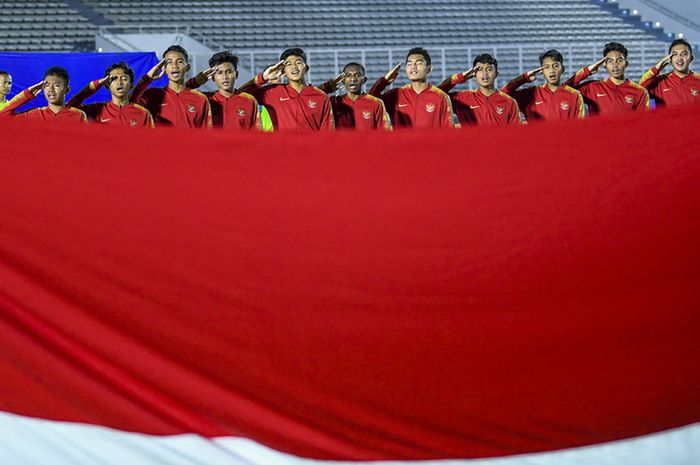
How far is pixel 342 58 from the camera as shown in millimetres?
13156

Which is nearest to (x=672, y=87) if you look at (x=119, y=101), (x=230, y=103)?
(x=230, y=103)

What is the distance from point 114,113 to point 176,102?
392mm

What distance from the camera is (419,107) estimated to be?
4738 mm

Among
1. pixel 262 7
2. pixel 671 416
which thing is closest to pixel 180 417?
pixel 671 416

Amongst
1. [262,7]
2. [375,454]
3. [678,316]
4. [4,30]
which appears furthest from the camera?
[262,7]

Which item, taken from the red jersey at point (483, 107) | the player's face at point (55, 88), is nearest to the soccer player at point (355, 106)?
the red jersey at point (483, 107)

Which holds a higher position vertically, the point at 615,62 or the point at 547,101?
the point at 615,62

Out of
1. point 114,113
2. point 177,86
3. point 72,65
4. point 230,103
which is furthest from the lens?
point 72,65

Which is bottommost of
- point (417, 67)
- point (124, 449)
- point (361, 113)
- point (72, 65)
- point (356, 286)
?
point (124, 449)

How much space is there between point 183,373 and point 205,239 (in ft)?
0.94

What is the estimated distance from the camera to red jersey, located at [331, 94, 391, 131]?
472 centimetres

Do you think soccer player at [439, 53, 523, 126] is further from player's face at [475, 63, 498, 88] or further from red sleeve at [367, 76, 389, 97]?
red sleeve at [367, 76, 389, 97]

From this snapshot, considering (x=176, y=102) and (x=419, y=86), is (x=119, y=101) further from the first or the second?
(x=419, y=86)

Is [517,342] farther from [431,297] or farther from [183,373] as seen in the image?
[183,373]
